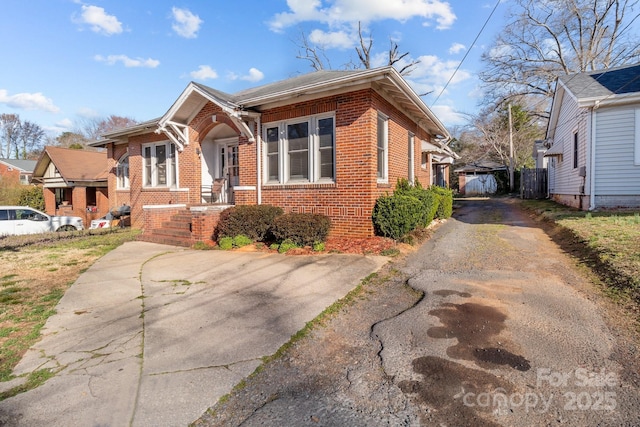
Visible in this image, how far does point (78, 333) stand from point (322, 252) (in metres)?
4.70

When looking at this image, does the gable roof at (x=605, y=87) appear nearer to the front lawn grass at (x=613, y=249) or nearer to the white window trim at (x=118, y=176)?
the front lawn grass at (x=613, y=249)

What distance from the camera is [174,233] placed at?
10062 mm

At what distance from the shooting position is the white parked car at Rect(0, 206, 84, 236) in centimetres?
1442

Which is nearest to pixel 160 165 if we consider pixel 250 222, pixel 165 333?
pixel 250 222

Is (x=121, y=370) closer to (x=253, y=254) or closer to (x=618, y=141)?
(x=253, y=254)

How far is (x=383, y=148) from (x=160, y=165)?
9294 millimetres

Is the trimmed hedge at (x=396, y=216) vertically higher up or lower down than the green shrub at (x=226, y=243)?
higher up

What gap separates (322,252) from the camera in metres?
7.54

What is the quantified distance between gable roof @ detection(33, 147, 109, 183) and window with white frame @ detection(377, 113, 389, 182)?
2106 centimetres

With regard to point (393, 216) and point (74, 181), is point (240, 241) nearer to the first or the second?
point (393, 216)

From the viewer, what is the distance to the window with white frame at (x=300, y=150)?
8797 millimetres

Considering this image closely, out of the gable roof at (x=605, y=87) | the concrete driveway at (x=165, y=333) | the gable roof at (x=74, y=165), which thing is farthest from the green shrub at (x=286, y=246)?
the gable roof at (x=74, y=165)

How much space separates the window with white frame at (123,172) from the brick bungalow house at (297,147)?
2955 mm

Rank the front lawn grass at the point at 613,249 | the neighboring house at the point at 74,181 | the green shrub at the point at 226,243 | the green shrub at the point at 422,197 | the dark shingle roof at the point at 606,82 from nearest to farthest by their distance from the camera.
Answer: the front lawn grass at the point at 613,249 < the green shrub at the point at 226,243 < the green shrub at the point at 422,197 < the dark shingle roof at the point at 606,82 < the neighboring house at the point at 74,181
